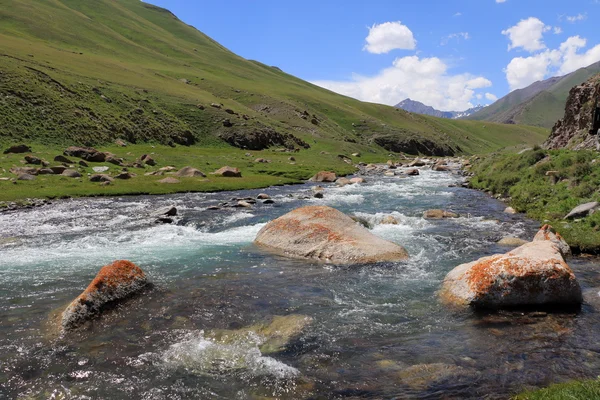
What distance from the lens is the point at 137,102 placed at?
275ft

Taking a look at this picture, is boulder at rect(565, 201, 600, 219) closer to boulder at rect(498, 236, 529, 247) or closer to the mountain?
boulder at rect(498, 236, 529, 247)

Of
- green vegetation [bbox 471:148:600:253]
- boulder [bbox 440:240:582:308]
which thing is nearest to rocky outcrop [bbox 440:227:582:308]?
boulder [bbox 440:240:582:308]

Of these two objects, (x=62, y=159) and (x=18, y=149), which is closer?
(x=62, y=159)

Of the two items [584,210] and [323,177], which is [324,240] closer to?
[584,210]

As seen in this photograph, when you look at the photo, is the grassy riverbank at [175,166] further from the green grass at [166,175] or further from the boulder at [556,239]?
the boulder at [556,239]

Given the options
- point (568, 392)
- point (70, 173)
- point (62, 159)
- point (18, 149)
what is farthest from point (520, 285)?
point (18, 149)

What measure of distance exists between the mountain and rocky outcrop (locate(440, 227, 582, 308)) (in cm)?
5865

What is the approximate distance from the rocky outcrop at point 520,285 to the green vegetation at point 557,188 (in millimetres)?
7702

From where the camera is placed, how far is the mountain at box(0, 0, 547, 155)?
63375 millimetres

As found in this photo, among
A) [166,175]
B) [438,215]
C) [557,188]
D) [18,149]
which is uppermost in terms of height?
[18,149]

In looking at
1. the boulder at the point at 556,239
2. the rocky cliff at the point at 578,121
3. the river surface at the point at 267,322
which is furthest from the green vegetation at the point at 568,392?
the rocky cliff at the point at 578,121

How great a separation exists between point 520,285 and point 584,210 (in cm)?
1431

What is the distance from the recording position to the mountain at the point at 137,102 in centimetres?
6338

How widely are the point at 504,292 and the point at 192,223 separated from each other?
70.1 ft
